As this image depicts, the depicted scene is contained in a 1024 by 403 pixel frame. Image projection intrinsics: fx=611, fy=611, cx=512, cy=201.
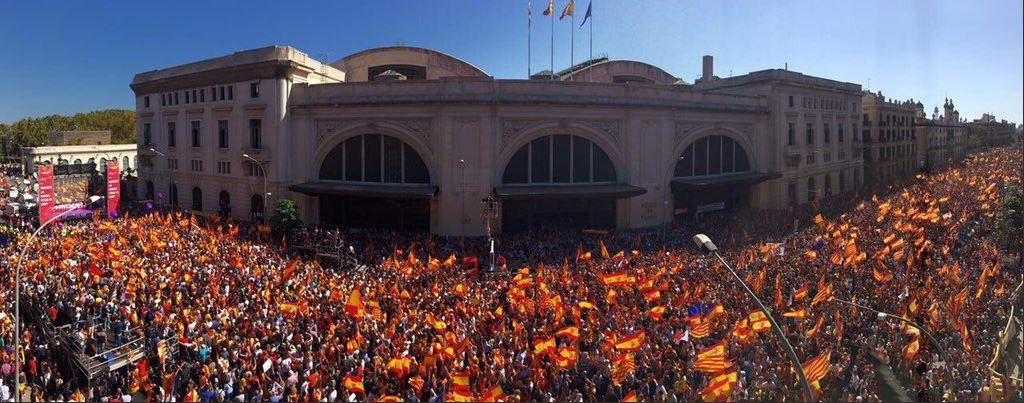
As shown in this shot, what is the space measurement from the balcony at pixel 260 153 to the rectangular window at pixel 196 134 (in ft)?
23.3

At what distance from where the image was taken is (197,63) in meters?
43.3

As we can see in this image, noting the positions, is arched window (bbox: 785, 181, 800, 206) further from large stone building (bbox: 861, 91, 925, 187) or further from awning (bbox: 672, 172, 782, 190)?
large stone building (bbox: 861, 91, 925, 187)

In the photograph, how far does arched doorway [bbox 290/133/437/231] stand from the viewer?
119ft

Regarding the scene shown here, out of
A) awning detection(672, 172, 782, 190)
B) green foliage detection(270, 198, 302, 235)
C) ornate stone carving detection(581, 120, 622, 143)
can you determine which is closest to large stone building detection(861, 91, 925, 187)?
awning detection(672, 172, 782, 190)

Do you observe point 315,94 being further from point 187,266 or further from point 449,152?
point 187,266

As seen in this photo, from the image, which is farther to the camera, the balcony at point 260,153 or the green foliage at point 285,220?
the balcony at point 260,153

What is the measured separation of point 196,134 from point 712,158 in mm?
37263

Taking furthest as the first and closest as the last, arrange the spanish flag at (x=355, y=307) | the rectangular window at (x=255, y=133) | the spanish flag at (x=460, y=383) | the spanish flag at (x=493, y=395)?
the rectangular window at (x=255, y=133), the spanish flag at (x=355, y=307), the spanish flag at (x=460, y=383), the spanish flag at (x=493, y=395)

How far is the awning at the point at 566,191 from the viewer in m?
34.2

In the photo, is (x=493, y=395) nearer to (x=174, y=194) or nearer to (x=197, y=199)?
(x=197, y=199)

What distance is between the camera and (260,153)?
38.6m

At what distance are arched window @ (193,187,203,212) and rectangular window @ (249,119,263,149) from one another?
27.2 ft

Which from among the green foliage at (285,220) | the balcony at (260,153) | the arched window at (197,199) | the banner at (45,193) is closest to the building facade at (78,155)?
the arched window at (197,199)

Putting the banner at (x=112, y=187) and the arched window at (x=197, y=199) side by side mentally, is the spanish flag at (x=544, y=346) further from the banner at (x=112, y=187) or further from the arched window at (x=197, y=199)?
the arched window at (x=197, y=199)
